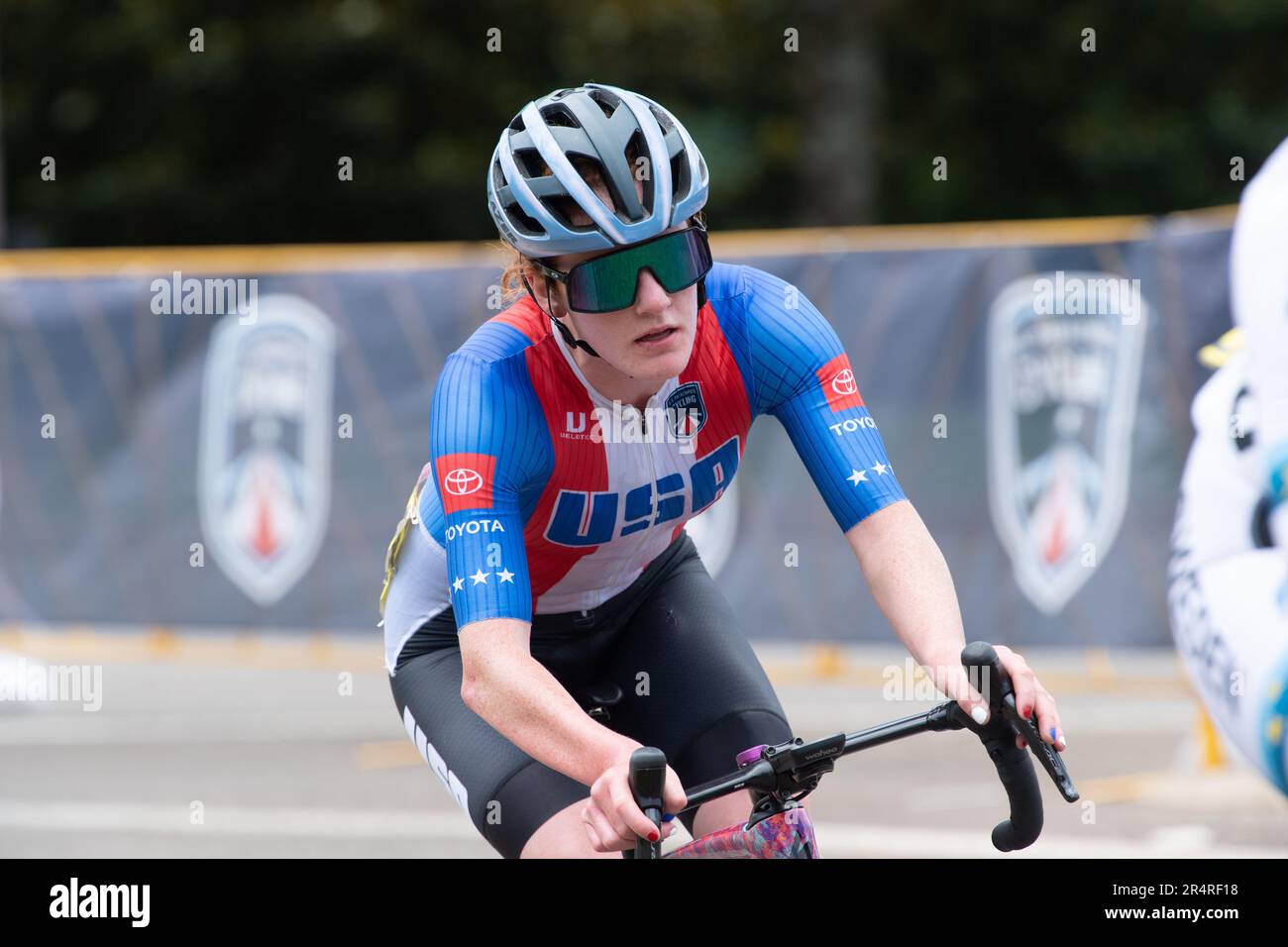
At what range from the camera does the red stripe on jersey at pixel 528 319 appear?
3.79 meters

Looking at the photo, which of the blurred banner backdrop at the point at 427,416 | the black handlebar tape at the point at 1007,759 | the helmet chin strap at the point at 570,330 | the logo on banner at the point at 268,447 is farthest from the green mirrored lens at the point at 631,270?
the logo on banner at the point at 268,447

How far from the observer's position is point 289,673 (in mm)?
12016

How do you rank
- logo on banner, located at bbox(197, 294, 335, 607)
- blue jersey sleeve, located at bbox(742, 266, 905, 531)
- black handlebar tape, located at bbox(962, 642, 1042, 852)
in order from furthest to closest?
logo on banner, located at bbox(197, 294, 335, 607) → blue jersey sleeve, located at bbox(742, 266, 905, 531) → black handlebar tape, located at bbox(962, 642, 1042, 852)

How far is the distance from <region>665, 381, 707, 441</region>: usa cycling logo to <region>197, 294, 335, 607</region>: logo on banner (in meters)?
8.30

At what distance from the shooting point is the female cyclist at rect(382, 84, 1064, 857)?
3434 mm

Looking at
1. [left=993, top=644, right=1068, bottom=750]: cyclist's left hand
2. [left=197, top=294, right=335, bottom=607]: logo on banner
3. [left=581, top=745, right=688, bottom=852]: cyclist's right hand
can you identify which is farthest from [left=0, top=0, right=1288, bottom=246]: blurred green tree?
[left=581, top=745, right=688, bottom=852]: cyclist's right hand

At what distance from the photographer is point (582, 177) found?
3.48m

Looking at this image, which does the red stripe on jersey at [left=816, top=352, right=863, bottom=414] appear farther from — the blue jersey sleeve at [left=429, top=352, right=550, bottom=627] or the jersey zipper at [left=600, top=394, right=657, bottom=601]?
the blue jersey sleeve at [left=429, top=352, right=550, bottom=627]

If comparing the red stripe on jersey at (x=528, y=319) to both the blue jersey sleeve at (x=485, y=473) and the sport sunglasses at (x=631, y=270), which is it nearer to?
the blue jersey sleeve at (x=485, y=473)

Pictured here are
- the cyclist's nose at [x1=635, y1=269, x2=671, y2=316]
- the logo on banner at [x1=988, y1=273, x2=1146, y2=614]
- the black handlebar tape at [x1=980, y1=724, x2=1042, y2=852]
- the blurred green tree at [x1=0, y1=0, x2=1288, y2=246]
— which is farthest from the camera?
the blurred green tree at [x1=0, y1=0, x2=1288, y2=246]

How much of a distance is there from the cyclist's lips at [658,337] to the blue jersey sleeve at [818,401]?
356 mm

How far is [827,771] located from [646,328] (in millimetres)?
857

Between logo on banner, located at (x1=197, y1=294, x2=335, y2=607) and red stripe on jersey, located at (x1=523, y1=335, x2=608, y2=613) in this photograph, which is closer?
red stripe on jersey, located at (x1=523, y1=335, x2=608, y2=613)

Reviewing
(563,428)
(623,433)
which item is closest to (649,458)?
(623,433)
